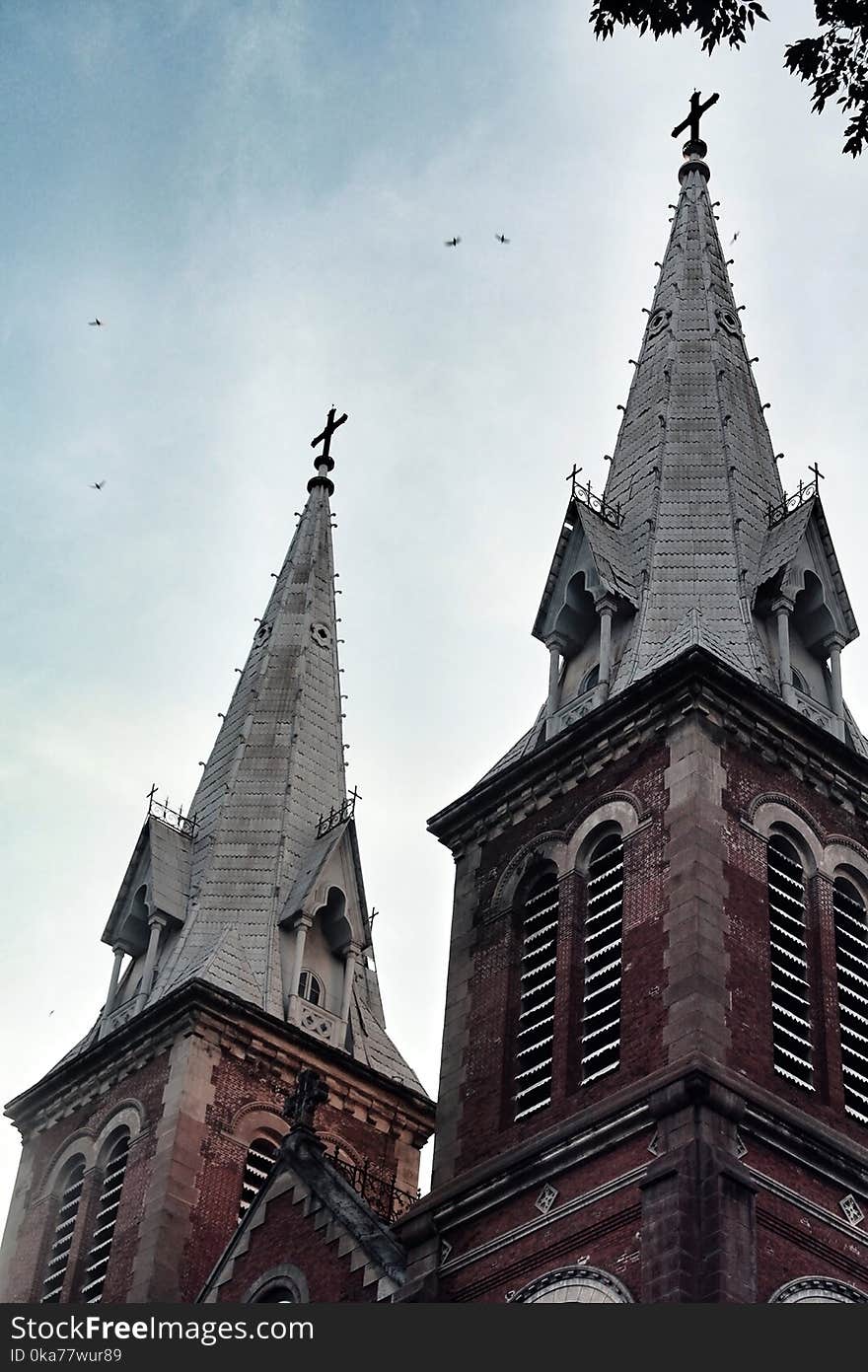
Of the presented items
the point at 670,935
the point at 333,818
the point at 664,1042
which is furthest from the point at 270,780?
the point at 664,1042

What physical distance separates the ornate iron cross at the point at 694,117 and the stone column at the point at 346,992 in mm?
18929

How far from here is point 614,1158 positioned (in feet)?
103

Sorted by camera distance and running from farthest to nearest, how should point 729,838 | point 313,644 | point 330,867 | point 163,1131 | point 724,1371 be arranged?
point 313,644
point 330,867
point 163,1131
point 729,838
point 724,1371

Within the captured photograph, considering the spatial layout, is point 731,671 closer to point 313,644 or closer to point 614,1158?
point 614,1158

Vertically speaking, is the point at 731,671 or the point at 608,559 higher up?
the point at 608,559

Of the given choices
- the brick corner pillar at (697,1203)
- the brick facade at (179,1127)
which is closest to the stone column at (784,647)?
the brick corner pillar at (697,1203)

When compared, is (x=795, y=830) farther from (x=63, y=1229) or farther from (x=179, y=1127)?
(x=63, y=1229)

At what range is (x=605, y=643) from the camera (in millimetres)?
39938

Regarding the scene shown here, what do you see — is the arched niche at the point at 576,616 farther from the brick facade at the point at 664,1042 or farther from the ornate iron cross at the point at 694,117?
the ornate iron cross at the point at 694,117

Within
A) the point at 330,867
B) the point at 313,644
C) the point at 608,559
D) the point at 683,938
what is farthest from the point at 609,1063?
the point at 313,644

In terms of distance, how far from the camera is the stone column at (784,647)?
126 ft

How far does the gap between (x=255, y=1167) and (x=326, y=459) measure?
63.3 ft

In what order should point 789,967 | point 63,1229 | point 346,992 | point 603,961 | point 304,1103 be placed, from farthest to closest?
point 346,992 → point 63,1229 → point 304,1103 → point 603,961 → point 789,967

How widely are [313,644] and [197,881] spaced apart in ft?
21.7
